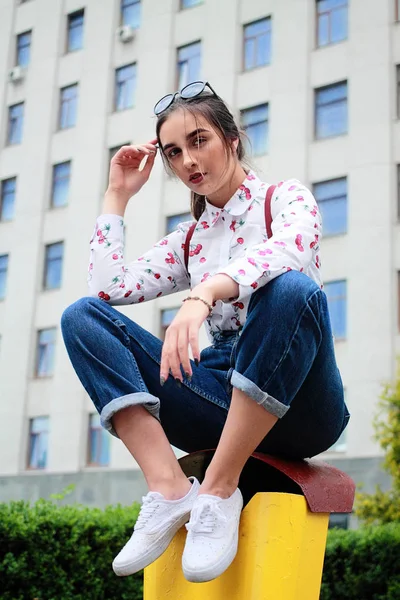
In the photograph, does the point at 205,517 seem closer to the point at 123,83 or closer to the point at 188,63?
the point at 188,63

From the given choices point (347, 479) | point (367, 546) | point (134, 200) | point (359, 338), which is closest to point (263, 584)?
point (347, 479)

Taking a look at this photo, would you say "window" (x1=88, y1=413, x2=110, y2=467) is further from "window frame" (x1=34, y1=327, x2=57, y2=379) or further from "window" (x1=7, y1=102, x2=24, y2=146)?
"window" (x1=7, y1=102, x2=24, y2=146)

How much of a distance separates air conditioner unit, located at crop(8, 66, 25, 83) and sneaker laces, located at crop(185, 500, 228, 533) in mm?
25143

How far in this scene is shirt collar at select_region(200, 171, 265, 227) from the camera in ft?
9.19

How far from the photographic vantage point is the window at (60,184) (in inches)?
950

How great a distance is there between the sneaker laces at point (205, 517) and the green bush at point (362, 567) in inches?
237

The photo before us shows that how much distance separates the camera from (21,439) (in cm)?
2258

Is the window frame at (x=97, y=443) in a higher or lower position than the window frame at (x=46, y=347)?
lower

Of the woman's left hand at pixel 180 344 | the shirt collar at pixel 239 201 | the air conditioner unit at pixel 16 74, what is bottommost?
the woman's left hand at pixel 180 344

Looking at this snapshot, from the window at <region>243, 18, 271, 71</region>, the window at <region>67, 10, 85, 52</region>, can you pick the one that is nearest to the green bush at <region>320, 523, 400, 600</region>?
the window at <region>243, 18, 271, 71</region>

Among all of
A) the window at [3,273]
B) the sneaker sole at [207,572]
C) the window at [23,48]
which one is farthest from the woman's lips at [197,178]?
the window at [23,48]

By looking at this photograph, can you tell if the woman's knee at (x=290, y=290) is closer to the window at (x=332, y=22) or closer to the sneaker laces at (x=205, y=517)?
the sneaker laces at (x=205, y=517)

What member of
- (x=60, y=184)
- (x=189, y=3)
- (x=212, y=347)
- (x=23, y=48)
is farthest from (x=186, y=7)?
(x=212, y=347)

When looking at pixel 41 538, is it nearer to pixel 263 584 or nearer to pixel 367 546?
pixel 367 546
